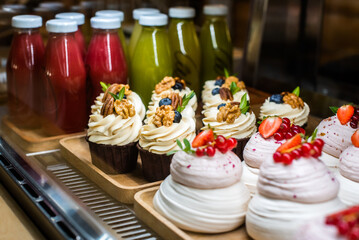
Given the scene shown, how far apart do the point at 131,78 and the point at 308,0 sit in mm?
1260

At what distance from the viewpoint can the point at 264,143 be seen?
1.60 m

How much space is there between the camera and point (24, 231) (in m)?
1.50

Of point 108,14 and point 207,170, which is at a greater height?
point 108,14

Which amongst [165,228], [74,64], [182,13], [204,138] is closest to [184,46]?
[182,13]

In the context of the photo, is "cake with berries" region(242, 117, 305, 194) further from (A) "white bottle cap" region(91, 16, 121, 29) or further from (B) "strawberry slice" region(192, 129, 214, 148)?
(A) "white bottle cap" region(91, 16, 121, 29)

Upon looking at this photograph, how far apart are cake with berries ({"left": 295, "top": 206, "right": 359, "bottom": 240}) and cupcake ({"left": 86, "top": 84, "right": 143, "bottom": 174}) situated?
0.93 meters

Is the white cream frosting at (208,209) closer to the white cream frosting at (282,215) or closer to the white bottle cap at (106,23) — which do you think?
the white cream frosting at (282,215)

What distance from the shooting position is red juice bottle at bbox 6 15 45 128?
7.16 ft

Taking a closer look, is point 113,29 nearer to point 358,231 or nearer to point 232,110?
point 232,110

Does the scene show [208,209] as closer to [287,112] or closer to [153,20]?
[287,112]

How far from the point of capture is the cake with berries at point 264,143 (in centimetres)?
156

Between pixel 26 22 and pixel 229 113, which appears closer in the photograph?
pixel 229 113

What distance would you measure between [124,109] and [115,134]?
10 cm

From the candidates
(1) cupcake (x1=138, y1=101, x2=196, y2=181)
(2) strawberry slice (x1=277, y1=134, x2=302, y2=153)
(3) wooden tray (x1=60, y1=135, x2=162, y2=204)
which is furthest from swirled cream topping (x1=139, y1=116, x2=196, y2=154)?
A: (2) strawberry slice (x1=277, y1=134, x2=302, y2=153)
